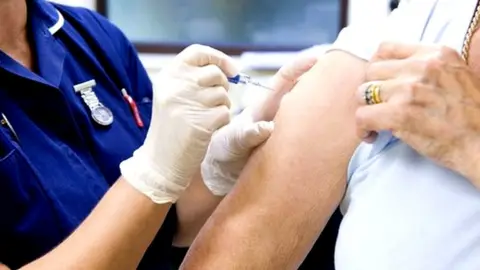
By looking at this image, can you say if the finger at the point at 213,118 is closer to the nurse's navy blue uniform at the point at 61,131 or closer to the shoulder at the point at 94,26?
the nurse's navy blue uniform at the point at 61,131

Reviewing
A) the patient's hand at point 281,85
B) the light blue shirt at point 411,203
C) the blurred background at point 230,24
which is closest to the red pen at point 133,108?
the patient's hand at point 281,85

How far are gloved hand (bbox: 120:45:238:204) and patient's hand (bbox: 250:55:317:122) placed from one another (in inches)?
6.0

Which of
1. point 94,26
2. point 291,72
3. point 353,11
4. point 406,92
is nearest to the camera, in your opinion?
point 406,92

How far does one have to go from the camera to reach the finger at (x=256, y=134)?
3.93 ft

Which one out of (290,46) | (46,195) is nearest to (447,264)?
(46,195)

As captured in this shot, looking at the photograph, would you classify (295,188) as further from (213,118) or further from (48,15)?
(48,15)

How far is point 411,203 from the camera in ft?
3.27

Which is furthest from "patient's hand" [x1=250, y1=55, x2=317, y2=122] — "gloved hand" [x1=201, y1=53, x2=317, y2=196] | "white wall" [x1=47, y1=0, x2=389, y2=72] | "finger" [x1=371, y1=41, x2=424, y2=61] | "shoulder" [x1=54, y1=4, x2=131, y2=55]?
"white wall" [x1=47, y1=0, x2=389, y2=72]

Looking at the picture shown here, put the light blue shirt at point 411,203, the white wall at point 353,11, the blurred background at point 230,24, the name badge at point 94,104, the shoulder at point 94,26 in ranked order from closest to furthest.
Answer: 1. the light blue shirt at point 411,203
2. the name badge at point 94,104
3. the shoulder at point 94,26
4. the white wall at point 353,11
5. the blurred background at point 230,24

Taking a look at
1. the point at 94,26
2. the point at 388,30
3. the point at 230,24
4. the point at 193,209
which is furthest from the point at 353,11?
the point at 388,30

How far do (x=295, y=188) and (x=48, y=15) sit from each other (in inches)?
26.4

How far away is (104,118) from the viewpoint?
4.71 ft

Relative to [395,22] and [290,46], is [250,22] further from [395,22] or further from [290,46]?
[395,22]

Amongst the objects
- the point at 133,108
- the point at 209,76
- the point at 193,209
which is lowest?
→ the point at 193,209
